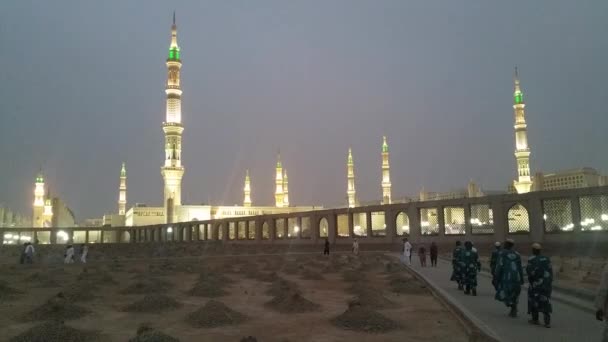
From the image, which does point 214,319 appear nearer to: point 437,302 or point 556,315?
point 437,302

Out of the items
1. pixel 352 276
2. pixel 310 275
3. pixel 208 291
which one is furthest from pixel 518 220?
pixel 208 291

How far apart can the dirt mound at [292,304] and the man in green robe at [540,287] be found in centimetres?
491

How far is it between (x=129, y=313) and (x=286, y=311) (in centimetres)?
379

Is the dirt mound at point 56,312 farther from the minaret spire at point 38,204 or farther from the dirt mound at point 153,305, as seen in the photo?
the minaret spire at point 38,204

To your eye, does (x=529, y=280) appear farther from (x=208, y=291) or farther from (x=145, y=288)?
(x=145, y=288)

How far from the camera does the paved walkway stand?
7.46 metres

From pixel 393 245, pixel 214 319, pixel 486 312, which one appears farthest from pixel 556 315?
pixel 393 245

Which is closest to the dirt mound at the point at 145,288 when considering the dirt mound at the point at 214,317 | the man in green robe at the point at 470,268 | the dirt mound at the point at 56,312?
the dirt mound at the point at 56,312

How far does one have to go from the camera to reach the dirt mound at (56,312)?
1040 cm

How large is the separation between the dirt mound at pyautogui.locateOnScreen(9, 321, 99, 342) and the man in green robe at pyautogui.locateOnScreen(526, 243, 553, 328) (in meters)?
7.96

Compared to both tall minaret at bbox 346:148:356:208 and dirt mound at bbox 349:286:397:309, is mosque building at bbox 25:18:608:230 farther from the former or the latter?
dirt mound at bbox 349:286:397:309

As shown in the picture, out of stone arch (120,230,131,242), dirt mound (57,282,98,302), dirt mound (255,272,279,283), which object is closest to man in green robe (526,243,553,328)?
dirt mound (255,272,279,283)

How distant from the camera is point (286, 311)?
11086mm

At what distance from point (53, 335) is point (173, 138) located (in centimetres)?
7345
